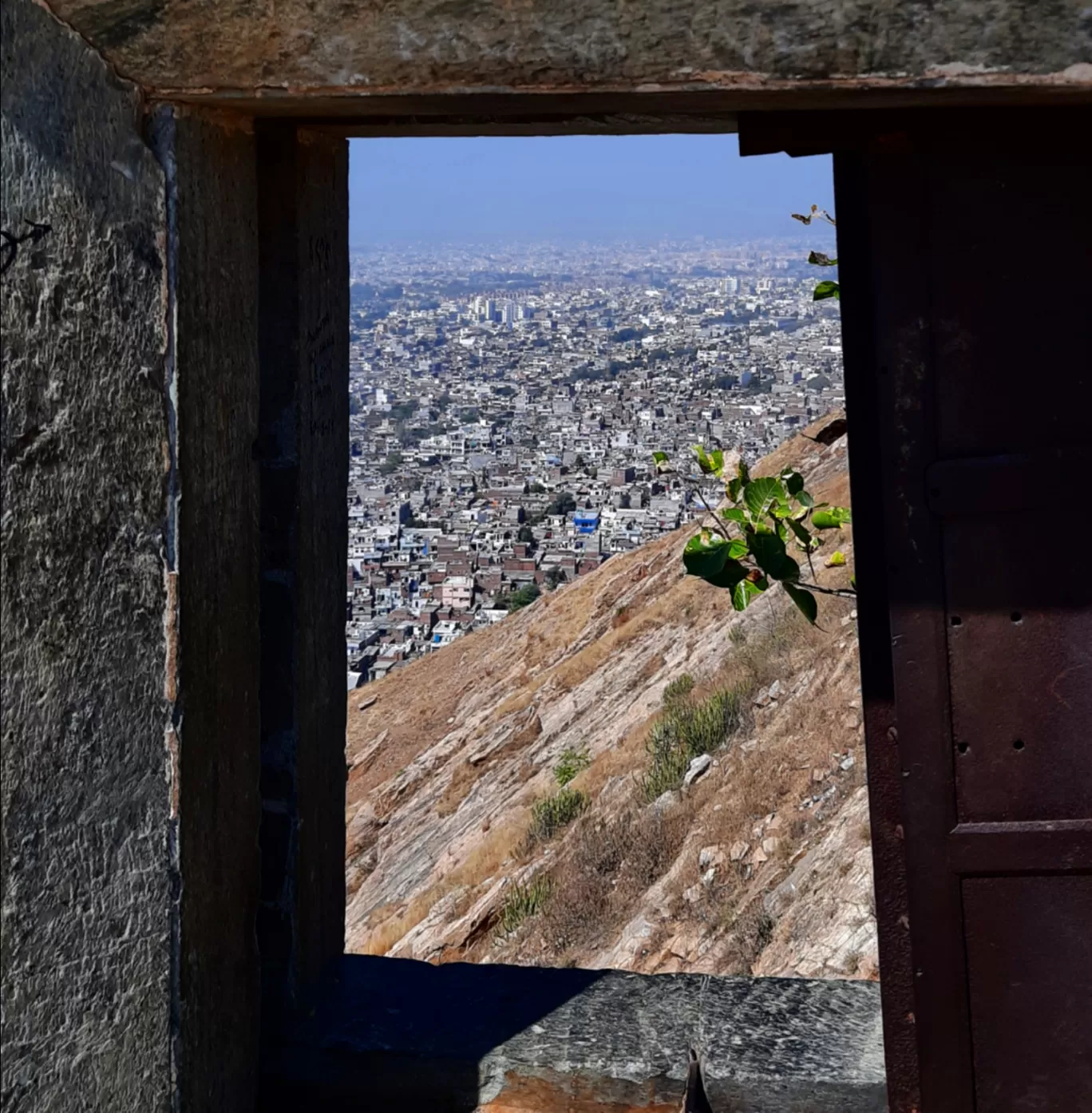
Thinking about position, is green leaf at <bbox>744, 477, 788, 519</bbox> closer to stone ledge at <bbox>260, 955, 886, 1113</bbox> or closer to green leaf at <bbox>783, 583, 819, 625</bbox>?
green leaf at <bbox>783, 583, 819, 625</bbox>

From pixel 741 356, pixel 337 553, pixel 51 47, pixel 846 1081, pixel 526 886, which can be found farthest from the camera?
pixel 741 356

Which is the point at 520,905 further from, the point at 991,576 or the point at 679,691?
the point at 991,576

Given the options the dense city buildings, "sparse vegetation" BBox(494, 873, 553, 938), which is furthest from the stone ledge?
the dense city buildings

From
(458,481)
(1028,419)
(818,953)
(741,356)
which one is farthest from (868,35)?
(741,356)

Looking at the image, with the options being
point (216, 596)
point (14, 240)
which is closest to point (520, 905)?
point (216, 596)

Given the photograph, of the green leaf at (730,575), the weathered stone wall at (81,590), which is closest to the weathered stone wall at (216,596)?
the weathered stone wall at (81,590)

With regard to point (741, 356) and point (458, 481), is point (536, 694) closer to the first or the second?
point (458, 481)
